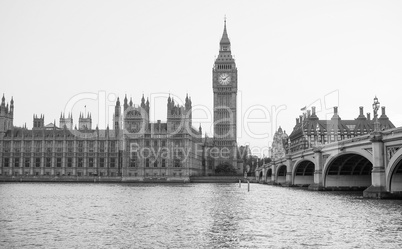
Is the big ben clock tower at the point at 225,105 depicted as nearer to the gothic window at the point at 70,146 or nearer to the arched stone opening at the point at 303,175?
the gothic window at the point at 70,146

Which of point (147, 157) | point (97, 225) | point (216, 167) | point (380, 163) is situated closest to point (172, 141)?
point (147, 157)

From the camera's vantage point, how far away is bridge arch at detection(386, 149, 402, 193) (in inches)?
1937

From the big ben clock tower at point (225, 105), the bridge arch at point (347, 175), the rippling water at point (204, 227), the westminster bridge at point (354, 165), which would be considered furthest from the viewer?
the big ben clock tower at point (225, 105)

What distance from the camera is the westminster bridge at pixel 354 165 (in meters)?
51.4

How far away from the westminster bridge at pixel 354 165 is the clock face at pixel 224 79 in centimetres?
6421

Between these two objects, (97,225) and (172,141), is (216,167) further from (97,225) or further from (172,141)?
(97,225)

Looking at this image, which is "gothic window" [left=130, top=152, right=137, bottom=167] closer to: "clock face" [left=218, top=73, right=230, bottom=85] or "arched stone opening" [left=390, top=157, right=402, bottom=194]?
"clock face" [left=218, top=73, right=230, bottom=85]

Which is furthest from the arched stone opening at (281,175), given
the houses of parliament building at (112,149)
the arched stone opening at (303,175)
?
the houses of parliament building at (112,149)

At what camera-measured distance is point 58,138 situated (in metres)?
160

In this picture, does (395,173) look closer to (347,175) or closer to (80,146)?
(347,175)

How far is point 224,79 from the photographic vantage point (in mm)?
190500

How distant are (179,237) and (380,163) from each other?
99.3 feet

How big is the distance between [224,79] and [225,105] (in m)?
10.5

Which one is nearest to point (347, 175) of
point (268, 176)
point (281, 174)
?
point (281, 174)
